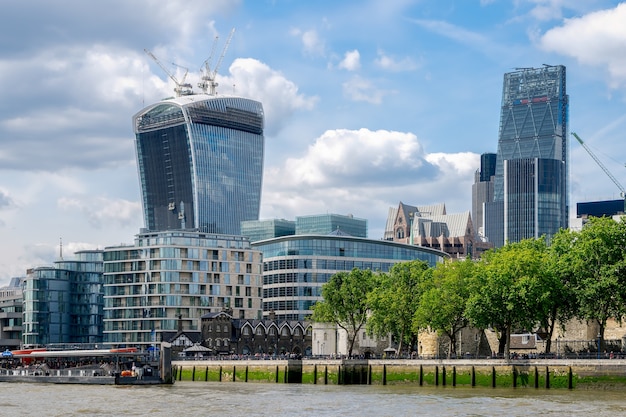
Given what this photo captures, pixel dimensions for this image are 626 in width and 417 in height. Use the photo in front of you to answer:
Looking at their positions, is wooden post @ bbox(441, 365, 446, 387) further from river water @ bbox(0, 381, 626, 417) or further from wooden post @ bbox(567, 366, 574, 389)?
wooden post @ bbox(567, 366, 574, 389)

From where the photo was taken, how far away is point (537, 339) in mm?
133000

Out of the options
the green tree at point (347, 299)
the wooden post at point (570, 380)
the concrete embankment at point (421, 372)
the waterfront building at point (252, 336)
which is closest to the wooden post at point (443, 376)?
the concrete embankment at point (421, 372)

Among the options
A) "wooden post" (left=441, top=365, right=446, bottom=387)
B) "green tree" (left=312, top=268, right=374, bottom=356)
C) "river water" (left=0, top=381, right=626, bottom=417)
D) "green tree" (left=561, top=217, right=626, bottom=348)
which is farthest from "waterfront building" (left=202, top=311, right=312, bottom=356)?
"green tree" (left=561, top=217, right=626, bottom=348)

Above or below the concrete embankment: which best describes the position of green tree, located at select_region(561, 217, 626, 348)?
above

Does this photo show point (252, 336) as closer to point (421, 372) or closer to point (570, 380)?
point (421, 372)

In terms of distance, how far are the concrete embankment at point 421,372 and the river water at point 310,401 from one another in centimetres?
205

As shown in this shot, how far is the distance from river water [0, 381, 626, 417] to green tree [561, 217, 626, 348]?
47.4 ft

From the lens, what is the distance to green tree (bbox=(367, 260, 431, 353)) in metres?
139

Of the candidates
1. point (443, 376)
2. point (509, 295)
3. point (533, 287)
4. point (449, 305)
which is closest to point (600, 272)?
point (533, 287)

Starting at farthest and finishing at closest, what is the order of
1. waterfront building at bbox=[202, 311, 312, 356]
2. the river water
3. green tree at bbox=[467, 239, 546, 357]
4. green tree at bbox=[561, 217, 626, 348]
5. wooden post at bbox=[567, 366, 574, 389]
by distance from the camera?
waterfront building at bbox=[202, 311, 312, 356]
green tree at bbox=[467, 239, 546, 357]
green tree at bbox=[561, 217, 626, 348]
wooden post at bbox=[567, 366, 574, 389]
the river water

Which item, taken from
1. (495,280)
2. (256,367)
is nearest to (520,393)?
(495,280)

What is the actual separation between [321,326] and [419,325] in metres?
51.9

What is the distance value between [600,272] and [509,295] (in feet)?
32.2

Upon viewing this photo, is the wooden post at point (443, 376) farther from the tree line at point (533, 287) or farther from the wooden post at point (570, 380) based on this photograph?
the wooden post at point (570, 380)
